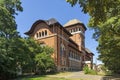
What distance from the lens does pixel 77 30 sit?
241ft

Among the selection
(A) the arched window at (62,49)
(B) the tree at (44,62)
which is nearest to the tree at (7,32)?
(B) the tree at (44,62)

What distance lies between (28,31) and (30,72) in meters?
15.4

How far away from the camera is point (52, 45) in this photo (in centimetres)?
5300

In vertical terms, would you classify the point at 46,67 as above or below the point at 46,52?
below

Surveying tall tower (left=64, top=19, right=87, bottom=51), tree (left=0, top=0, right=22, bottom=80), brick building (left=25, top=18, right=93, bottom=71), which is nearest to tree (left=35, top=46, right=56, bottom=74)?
brick building (left=25, top=18, right=93, bottom=71)

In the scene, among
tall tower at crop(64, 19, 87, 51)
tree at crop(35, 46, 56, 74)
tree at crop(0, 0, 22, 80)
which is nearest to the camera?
tree at crop(0, 0, 22, 80)

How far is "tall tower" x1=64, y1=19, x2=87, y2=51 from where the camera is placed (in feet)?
240

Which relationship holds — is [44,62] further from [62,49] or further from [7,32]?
[7,32]

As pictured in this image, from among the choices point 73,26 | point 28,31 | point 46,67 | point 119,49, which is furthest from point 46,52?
point 73,26

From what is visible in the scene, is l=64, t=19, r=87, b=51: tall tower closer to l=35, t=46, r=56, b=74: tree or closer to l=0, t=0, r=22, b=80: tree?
l=35, t=46, r=56, b=74: tree

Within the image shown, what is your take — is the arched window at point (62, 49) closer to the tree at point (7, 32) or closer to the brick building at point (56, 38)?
the brick building at point (56, 38)

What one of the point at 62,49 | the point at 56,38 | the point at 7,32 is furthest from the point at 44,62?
the point at 7,32

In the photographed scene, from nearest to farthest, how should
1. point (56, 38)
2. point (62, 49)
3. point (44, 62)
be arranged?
point (44, 62)
point (56, 38)
point (62, 49)

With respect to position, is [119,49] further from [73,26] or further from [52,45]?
[73,26]
